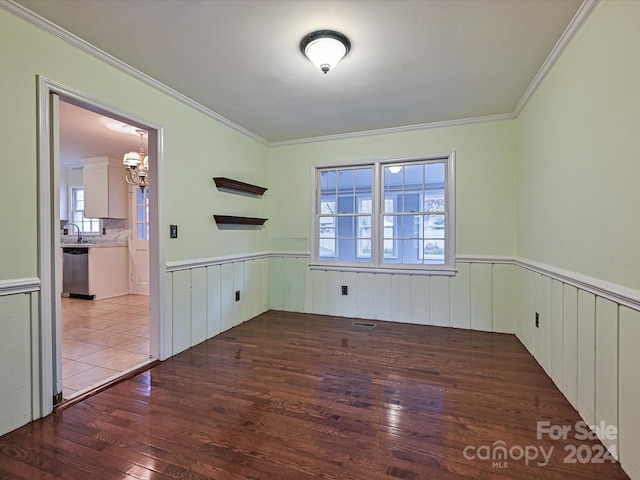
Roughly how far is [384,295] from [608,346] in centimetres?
245

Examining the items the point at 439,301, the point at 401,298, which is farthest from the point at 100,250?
the point at 439,301

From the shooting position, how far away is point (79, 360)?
2.77 metres

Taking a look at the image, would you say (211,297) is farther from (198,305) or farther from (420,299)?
(420,299)

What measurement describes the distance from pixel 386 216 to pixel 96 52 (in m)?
Answer: 3.20

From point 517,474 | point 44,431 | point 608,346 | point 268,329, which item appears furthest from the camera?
point 268,329

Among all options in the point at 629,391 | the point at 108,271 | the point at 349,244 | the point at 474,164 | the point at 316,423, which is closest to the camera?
the point at 629,391

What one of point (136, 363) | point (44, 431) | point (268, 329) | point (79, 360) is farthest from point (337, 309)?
point (44, 431)

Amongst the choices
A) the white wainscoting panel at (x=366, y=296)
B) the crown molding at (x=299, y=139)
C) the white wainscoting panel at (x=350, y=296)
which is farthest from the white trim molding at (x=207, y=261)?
the crown molding at (x=299, y=139)

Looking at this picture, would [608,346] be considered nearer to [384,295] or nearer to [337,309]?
[384,295]

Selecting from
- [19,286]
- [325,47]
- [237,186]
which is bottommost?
[19,286]

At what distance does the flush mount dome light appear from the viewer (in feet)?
6.64

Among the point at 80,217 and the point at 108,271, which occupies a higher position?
the point at 80,217

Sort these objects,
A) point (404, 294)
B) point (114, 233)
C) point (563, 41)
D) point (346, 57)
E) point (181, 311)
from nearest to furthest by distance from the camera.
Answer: point (563, 41), point (346, 57), point (181, 311), point (404, 294), point (114, 233)

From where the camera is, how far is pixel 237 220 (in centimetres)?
367
